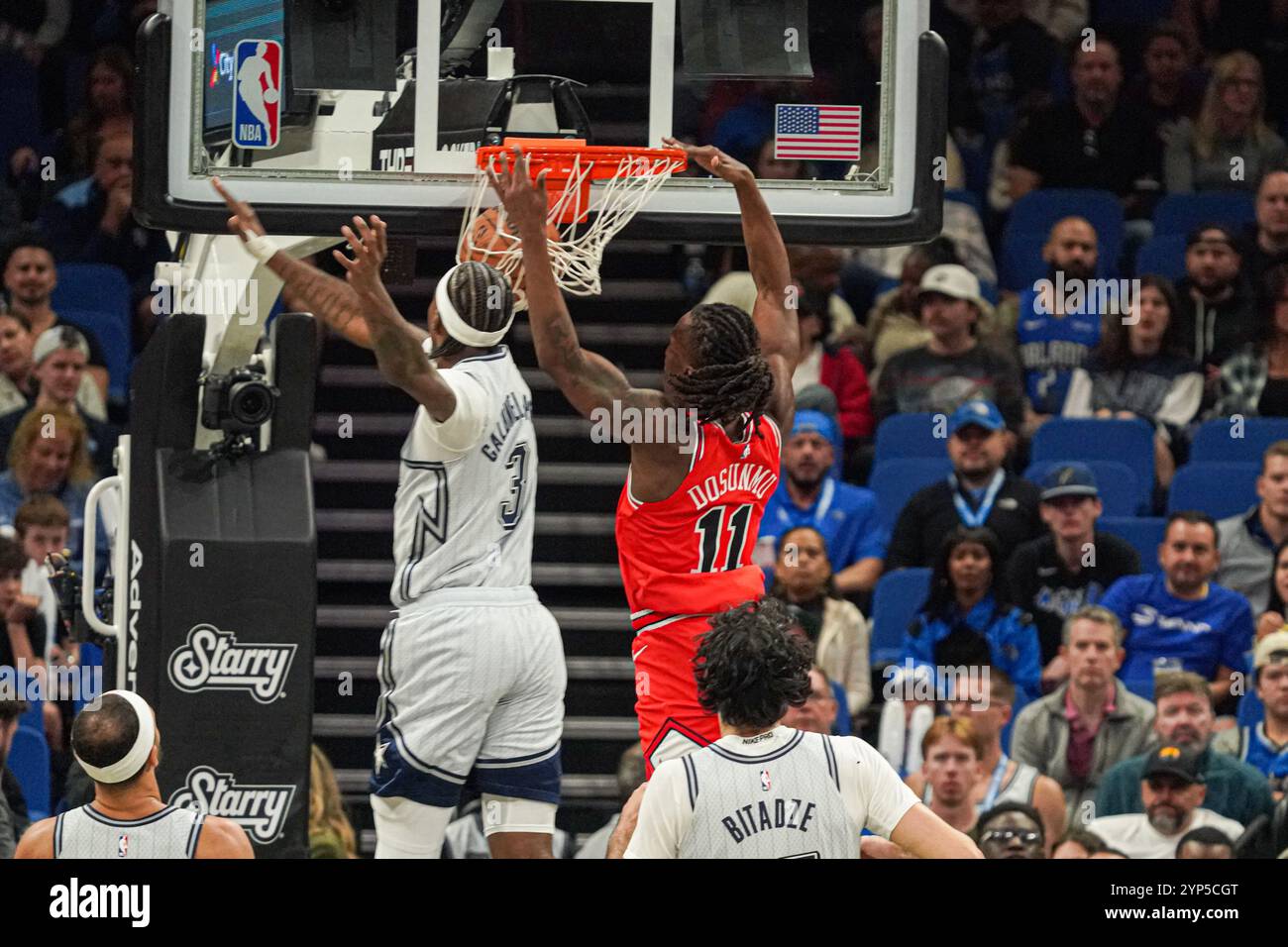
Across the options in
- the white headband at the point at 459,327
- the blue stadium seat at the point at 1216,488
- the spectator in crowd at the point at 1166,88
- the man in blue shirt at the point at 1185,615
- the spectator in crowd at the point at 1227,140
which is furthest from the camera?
the spectator in crowd at the point at 1166,88

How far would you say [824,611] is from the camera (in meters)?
9.27

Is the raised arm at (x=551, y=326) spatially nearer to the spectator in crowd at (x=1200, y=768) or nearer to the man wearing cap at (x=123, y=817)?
the man wearing cap at (x=123, y=817)

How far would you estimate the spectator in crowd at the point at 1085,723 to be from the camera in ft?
29.2

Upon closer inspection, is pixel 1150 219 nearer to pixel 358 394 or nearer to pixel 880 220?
pixel 358 394

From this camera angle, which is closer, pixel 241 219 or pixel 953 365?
pixel 241 219

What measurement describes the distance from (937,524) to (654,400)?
364cm

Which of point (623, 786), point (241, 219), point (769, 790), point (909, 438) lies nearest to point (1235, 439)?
point (909, 438)

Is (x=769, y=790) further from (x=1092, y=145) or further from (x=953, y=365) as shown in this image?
(x=1092, y=145)

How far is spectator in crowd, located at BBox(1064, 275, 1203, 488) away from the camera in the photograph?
10570 mm

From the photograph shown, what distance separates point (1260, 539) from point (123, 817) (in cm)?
566

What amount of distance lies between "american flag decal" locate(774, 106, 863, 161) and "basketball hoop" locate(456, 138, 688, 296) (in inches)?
15.6

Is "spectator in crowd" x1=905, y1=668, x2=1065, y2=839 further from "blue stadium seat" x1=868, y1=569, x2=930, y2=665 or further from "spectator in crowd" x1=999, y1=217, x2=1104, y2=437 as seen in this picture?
"spectator in crowd" x1=999, y1=217, x2=1104, y2=437

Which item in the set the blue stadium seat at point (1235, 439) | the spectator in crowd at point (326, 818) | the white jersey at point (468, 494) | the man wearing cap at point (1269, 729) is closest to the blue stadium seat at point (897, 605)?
the man wearing cap at point (1269, 729)

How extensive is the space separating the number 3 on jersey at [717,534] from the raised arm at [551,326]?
1.27ft
